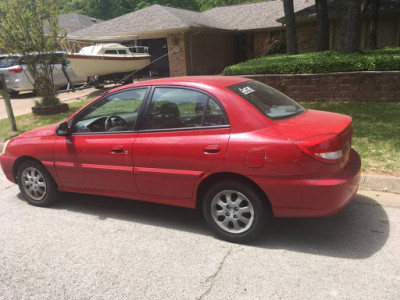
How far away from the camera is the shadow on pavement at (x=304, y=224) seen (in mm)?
3492

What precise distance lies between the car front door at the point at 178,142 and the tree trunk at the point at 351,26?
317 inches

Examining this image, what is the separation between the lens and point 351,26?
33.5 ft

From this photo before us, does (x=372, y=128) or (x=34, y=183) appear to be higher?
(x=34, y=183)

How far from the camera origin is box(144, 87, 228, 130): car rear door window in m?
3.67

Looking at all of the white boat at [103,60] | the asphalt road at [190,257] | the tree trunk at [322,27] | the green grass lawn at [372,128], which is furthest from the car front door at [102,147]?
the white boat at [103,60]

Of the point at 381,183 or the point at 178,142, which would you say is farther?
the point at 381,183

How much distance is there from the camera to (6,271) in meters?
3.36

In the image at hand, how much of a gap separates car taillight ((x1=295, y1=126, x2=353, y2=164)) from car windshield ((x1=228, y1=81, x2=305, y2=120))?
50cm

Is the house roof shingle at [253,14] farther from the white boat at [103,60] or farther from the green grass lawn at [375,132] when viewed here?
the green grass lawn at [375,132]

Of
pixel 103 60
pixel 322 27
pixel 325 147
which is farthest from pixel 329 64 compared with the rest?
pixel 103 60

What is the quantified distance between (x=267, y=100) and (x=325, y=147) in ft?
3.07

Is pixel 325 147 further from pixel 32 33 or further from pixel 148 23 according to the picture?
pixel 148 23

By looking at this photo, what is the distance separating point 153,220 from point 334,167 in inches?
84.1

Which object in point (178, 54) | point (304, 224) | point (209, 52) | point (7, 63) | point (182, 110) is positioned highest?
point (182, 110)
